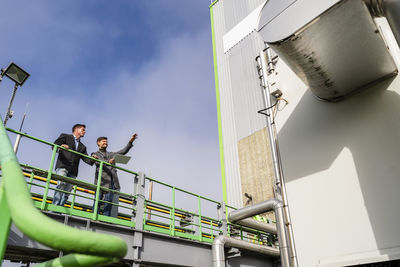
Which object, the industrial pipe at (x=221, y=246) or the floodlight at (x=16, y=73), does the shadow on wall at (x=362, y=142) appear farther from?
the floodlight at (x=16, y=73)

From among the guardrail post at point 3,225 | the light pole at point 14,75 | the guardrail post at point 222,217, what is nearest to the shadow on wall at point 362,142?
the guardrail post at point 222,217

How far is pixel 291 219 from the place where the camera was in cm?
598

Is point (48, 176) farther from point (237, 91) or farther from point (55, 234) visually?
point (237, 91)

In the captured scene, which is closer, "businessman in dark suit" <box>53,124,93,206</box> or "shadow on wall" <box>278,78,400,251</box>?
"shadow on wall" <box>278,78,400,251</box>

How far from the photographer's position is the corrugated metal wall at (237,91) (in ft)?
45.4

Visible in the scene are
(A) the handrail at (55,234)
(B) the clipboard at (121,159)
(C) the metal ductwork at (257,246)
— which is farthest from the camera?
(C) the metal ductwork at (257,246)

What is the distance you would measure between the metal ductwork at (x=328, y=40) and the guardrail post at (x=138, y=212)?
12.1 ft

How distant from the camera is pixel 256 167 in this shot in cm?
1304

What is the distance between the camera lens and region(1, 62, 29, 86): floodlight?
660cm

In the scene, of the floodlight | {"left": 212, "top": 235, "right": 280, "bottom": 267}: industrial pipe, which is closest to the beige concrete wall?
{"left": 212, "top": 235, "right": 280, "bottom": 267}: industrial pipe

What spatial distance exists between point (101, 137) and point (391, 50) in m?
6.01

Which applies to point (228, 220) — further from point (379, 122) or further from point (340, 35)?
point (340, 35)

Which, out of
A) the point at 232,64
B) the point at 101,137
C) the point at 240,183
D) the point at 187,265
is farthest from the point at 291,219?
the point at 232,64

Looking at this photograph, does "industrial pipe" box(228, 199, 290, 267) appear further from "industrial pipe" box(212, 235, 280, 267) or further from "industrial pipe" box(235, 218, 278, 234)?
"industrial pipe" box(212, 235, 280, 267)
